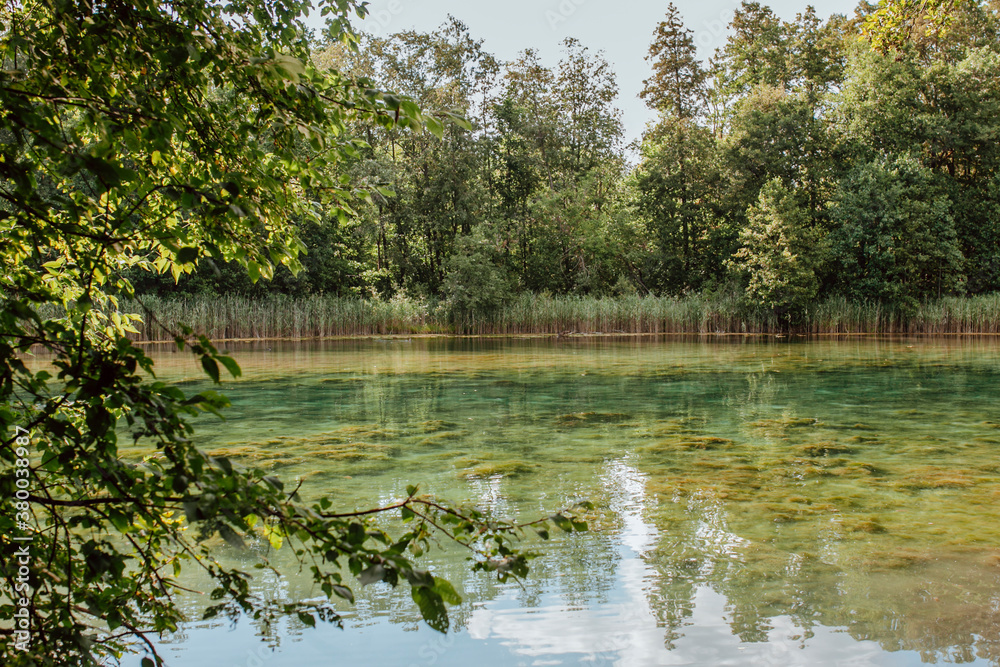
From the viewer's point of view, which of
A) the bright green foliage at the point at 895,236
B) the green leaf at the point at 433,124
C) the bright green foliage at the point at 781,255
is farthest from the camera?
the bright green foliage at the point at 895,236

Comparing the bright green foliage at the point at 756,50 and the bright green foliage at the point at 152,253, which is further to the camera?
the bright green foliage at the point at 756,50

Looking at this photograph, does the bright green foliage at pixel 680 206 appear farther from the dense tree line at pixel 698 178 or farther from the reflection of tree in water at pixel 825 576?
the reflection of tree in water at pixel 825 576

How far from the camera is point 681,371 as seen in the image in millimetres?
13609

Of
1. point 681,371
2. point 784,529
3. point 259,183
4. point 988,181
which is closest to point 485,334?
point 681,371

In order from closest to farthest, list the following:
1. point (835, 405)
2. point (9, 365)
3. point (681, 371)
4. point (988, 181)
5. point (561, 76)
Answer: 1. point (9, 365)
2. point (835, 405)
3. point (681, 371)
4. point (988, 181)
5. point (561, 76)

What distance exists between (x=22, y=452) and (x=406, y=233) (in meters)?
34.9

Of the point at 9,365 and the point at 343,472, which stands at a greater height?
the point at 9,365

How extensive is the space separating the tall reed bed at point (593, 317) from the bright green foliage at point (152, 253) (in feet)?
81.4

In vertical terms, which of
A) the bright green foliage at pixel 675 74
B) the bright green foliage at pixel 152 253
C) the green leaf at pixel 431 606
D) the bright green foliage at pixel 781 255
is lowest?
the green leaf at pixel 431 606

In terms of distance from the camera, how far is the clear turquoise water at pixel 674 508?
9.85ft

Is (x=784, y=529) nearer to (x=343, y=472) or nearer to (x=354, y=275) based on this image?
(x=343, y=472)

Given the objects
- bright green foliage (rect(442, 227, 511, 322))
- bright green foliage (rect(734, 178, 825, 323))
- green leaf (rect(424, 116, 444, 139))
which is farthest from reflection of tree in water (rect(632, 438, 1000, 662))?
bright green foliage (rect(442, 227, 511, 322))

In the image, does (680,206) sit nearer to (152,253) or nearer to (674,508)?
(674,508)

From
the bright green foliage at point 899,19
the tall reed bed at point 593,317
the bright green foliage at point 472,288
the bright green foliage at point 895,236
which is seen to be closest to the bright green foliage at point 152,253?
the bright green foliage at point 899,19
